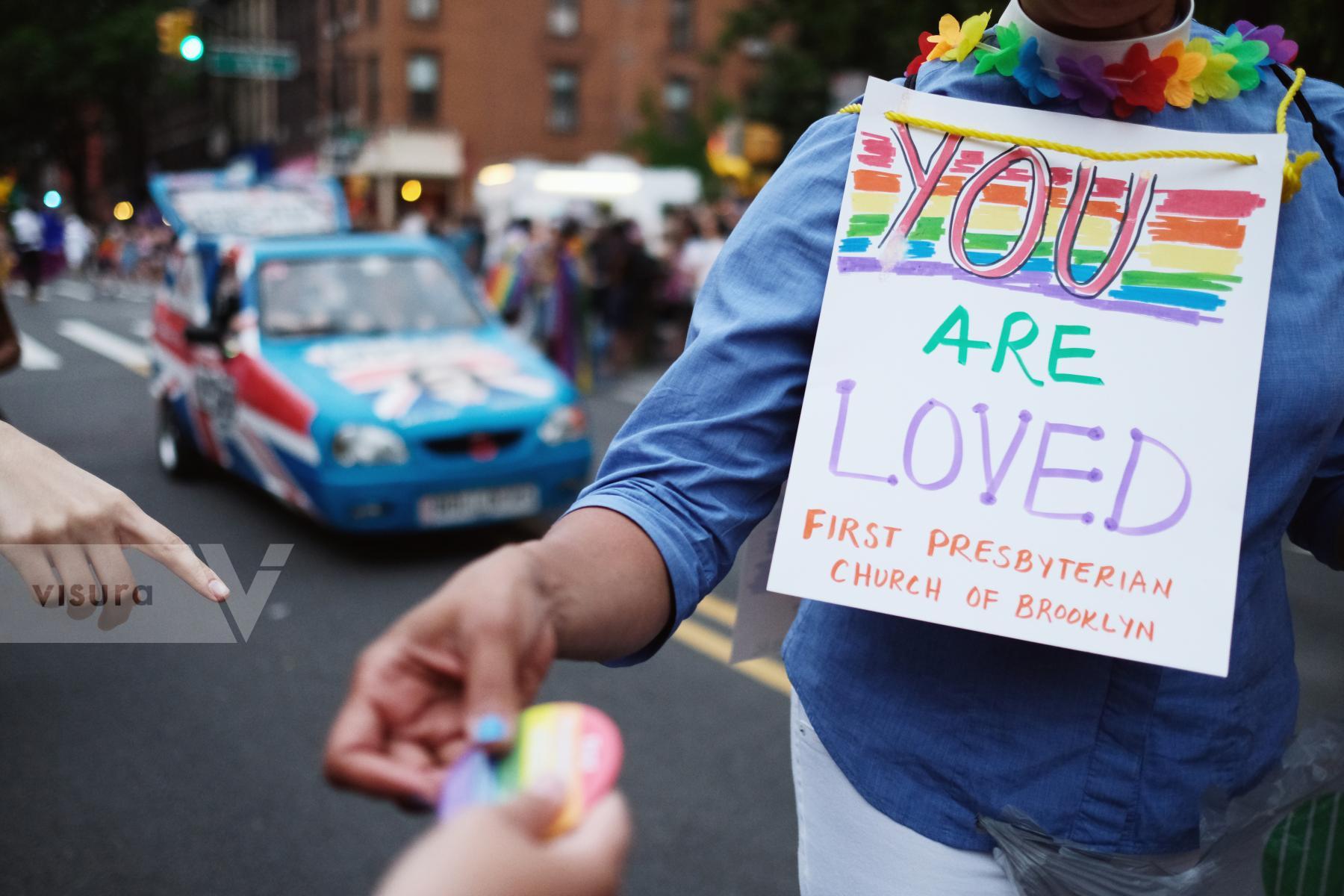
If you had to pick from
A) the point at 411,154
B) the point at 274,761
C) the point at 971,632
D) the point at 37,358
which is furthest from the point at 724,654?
the point at 411,154

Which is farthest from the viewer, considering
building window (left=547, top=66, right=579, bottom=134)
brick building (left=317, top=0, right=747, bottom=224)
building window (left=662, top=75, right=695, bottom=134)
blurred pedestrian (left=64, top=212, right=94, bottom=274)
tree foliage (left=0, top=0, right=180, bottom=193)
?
building window (left=662, top=75, right=695, bottom=134)

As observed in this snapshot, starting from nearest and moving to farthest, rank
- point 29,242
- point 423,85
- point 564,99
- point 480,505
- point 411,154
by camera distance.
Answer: point 480,505 < point 29,242 < point 423,85 < point 411,154 < point 564,99

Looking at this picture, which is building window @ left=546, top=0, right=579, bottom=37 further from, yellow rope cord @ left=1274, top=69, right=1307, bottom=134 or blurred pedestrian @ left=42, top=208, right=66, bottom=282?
yellow rope cord @ left=1274, top=69, right=1307, bottom=134

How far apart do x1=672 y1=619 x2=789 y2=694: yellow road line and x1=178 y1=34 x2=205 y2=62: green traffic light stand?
14420 millimetres

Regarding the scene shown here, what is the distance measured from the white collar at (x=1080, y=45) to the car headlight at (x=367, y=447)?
4760 mm

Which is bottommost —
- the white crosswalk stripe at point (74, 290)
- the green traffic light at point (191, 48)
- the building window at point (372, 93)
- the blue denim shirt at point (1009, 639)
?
the white crosswalk stripe at point (74, 290)

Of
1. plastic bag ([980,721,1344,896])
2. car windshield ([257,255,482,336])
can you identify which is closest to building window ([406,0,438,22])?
car windshield ([257,255,482,336])

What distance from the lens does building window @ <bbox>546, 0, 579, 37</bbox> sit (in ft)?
116

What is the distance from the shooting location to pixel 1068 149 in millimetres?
1222

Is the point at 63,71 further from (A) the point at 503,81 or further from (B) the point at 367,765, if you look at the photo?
(A) the point at 503,81

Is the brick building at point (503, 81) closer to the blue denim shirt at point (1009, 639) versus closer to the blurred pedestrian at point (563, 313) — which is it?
the blurred pedestrian at point (563, 313)

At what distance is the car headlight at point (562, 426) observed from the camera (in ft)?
20.1

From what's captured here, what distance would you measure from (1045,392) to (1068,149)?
0.26 metres

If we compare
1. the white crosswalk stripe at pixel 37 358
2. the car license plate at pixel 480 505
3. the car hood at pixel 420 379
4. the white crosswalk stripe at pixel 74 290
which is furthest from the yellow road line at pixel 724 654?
the white crosswalk stripe at pixel 74 290
